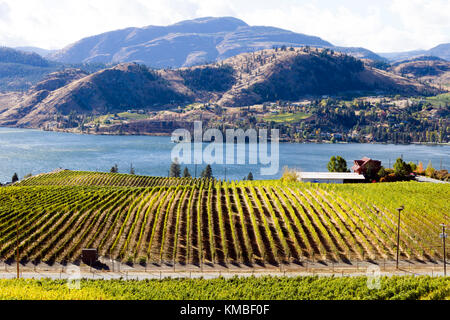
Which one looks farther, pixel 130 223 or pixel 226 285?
pixel 130 223

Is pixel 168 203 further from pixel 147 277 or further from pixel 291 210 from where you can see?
pixel 147 277

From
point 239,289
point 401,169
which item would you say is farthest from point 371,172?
point 239,289

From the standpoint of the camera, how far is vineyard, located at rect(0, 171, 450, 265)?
41469 mm

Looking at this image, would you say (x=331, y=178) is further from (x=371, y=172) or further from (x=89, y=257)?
(x=89, y=257)

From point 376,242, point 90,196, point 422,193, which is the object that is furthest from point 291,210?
point 90,196

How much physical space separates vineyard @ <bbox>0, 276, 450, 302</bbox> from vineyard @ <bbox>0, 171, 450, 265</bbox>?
7.62 metres

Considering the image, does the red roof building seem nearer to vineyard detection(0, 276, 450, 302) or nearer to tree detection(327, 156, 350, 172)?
tree detection(327, 156, 350, 172)

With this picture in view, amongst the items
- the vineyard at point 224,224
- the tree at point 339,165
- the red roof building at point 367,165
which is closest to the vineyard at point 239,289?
the vineyard at point 224,224

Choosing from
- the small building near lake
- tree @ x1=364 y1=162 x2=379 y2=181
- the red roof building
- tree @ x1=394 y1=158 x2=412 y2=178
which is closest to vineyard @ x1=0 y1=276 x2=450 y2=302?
the small building near lake

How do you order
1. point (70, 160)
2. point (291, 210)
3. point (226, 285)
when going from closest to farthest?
point (226, 285)
point (291, 210)
point (70, 160)

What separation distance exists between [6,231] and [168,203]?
20.0 meters

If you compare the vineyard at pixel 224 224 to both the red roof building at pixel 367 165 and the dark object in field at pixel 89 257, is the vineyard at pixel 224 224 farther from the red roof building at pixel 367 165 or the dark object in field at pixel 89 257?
the red roof building at pixel 367 165

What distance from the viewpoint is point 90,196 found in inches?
2442

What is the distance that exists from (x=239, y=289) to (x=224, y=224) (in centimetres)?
1985
